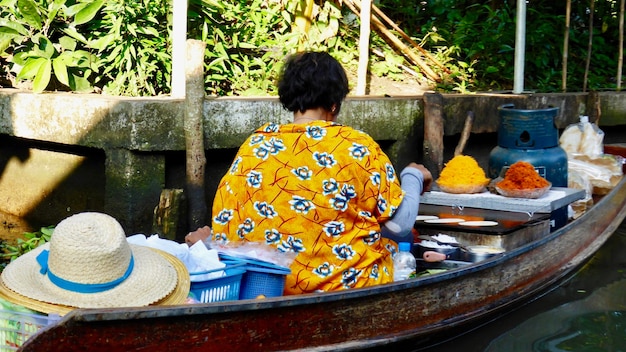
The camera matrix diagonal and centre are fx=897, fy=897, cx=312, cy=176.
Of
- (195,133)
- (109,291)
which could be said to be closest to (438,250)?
(195,133)

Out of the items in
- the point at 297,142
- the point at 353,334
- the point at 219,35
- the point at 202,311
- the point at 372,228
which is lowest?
the point at 353,334

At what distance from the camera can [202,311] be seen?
3.24 meters

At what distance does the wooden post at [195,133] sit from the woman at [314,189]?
6.68ft

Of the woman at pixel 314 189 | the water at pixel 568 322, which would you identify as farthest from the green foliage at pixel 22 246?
the water at pixel 568 322

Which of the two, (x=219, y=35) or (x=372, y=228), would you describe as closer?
(x=372, y=228)

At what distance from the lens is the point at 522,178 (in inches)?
218

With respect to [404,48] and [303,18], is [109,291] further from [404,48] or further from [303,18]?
[404,48]

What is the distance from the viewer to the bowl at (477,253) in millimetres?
4898

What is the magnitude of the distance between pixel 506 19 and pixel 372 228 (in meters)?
7.08

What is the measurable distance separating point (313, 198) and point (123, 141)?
8.21 feet

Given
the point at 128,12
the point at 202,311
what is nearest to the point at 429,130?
the point at 128,12

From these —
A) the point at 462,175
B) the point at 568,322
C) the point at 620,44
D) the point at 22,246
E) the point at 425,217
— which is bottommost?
the point at 568,322

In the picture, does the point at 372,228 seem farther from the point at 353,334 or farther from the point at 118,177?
the point at 118,177

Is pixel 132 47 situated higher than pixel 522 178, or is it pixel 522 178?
pixel 132 47
